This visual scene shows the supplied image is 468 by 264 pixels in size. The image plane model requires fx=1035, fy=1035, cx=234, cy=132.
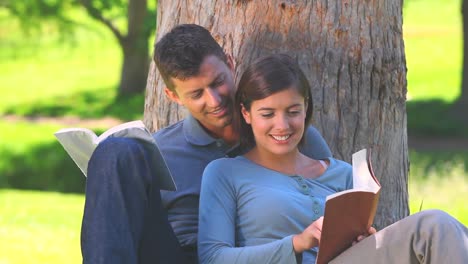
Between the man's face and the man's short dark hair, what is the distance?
0.02 meters

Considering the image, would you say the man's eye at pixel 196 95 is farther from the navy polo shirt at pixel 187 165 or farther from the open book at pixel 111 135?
the open book at pixel 111 135

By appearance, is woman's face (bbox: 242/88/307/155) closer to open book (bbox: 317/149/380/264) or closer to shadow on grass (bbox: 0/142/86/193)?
open book (bbox: 317/149/380/264)

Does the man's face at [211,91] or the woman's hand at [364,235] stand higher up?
the man's face at [211,91]

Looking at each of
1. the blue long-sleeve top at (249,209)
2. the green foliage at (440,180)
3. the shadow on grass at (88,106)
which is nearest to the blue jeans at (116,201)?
the blue long-sleeve top at (249,209)

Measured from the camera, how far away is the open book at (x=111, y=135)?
3463mm

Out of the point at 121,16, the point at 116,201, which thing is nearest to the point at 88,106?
the point at 121,16

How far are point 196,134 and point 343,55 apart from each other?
0.92 m

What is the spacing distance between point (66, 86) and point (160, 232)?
20.1 meters

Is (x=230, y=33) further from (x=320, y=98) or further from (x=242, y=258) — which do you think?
(x=242, y=258)

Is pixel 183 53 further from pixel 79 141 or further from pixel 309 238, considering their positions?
pixel 309 238

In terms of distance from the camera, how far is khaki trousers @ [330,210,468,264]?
3.16m

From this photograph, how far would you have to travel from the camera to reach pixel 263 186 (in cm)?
366

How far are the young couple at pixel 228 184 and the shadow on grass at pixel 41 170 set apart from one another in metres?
9.39

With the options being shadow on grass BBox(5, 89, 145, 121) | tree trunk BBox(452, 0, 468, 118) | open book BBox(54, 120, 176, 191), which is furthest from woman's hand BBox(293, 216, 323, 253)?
shadow on grass BBox(5, 89, 145, 121)
